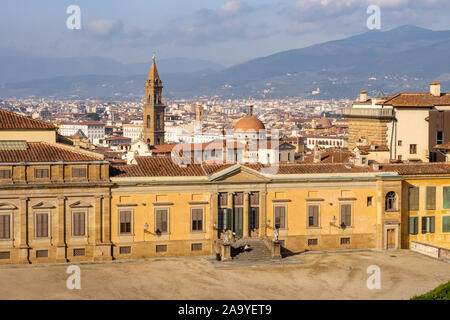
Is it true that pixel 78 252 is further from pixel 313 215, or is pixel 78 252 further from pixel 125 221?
pixel 313 215

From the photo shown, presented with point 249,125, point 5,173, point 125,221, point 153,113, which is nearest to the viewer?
point 5,173

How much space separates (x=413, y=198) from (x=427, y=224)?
1.82 metres

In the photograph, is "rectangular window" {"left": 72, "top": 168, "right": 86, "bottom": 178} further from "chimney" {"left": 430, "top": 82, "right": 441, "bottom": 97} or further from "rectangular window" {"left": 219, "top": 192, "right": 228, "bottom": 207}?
"chimney" {"left": 430, "top": 82, "right": 441, "bottom": 97}

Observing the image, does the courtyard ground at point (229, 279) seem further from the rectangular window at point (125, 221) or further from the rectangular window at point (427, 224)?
the rectangular window at point (427, 224)

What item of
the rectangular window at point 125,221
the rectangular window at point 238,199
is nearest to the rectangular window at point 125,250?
the rectangular window at point 125,221

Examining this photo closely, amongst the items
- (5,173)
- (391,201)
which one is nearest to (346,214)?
(391,201)

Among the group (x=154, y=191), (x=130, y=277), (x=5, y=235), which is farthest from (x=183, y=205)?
(x=5, y=235)

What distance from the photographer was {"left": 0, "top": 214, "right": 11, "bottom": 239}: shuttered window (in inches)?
1645

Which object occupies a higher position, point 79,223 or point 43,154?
point 43,154

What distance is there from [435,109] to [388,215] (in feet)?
54.9

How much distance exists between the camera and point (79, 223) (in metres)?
43.0

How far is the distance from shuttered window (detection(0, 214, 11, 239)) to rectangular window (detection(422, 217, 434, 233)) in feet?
74.1

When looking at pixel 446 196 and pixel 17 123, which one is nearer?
pixel 17 123

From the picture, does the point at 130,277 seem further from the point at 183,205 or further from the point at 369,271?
the point at 369,271
